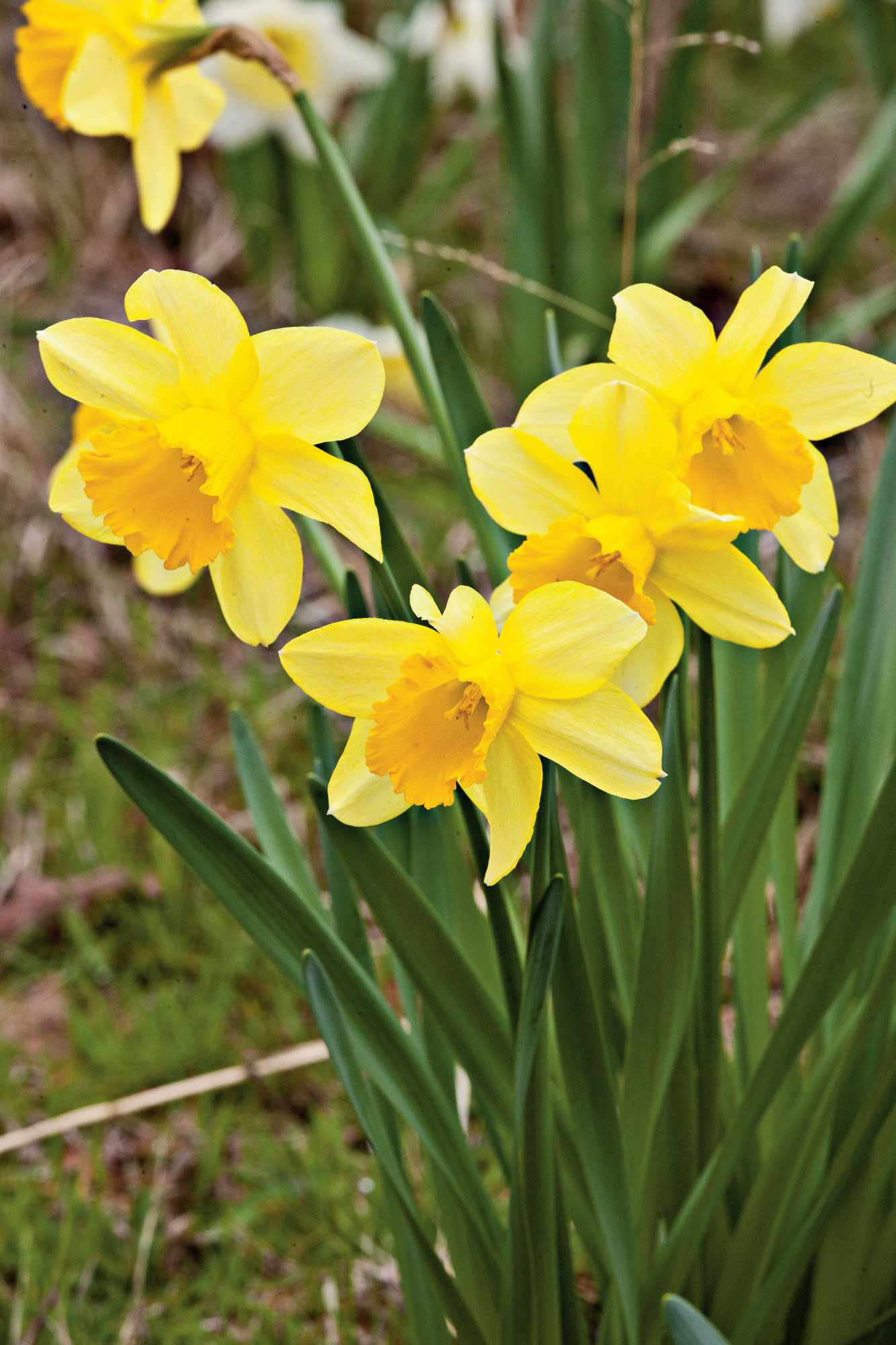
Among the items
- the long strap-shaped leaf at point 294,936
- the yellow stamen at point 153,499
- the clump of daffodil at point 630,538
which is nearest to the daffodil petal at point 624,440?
the clump of daffodil at point 630,538

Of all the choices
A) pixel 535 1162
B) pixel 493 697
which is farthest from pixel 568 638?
pixel 535 1162

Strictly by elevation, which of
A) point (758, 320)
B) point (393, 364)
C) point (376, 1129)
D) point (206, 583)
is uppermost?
point (758, 320)

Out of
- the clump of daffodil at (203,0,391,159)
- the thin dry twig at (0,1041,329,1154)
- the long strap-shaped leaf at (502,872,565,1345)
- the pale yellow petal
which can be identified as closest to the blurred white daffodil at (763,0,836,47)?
the clump of daffodil at (203,0,391,159)

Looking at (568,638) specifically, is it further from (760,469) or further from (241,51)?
(241,51)

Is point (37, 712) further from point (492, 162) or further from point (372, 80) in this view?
point (492, 162)

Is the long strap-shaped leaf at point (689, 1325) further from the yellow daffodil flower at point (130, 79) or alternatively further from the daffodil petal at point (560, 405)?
the yellow daffodil flower at point (130, 79)

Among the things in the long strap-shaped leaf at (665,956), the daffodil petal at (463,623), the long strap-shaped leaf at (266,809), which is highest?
the daffodil petal at (463,623)
